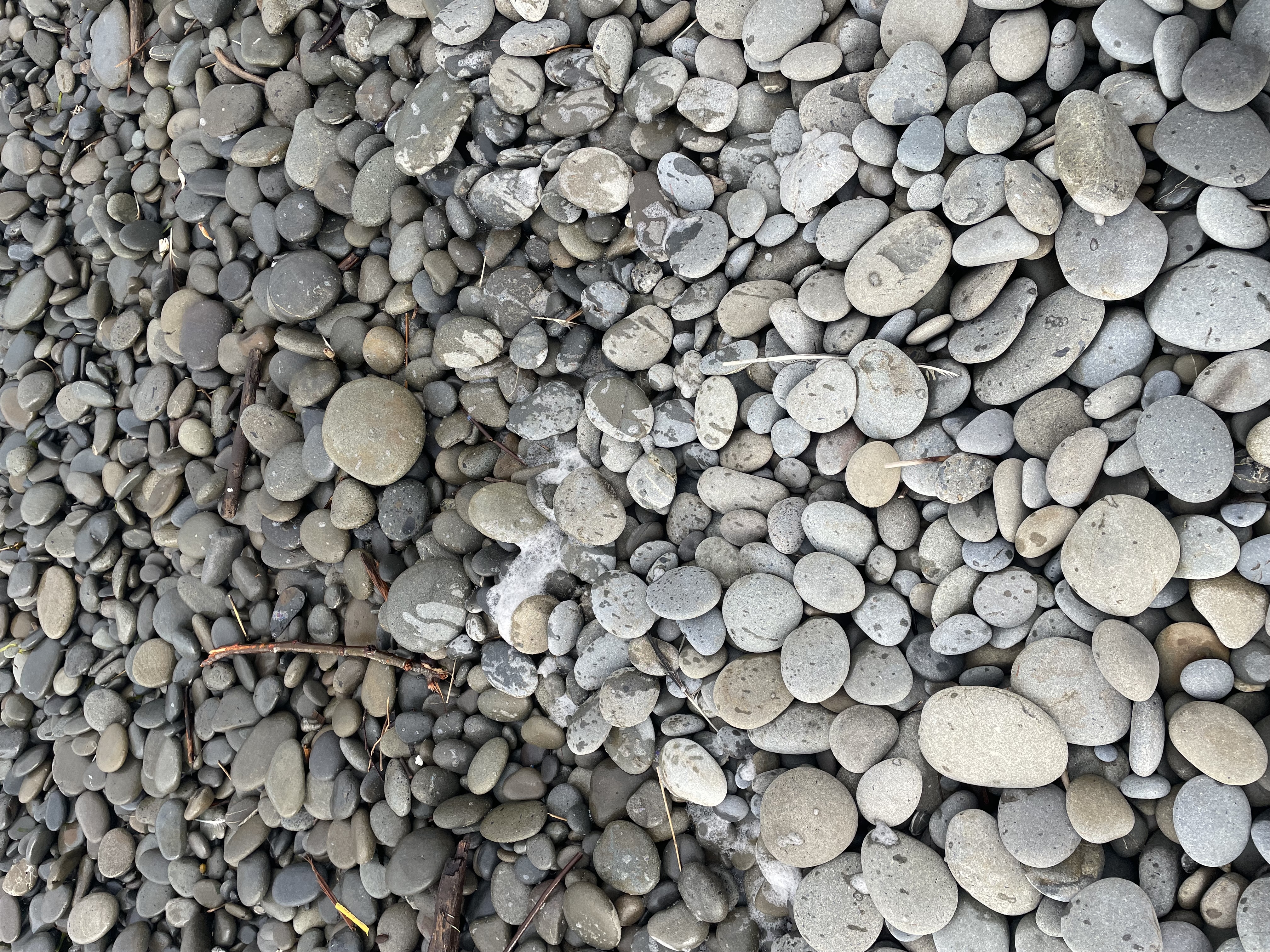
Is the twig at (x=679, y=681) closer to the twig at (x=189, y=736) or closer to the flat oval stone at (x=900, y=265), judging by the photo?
the flat oval stone at (x=900, y=265)

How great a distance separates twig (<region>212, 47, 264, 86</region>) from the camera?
8.81 feet

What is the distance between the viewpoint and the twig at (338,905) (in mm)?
2275

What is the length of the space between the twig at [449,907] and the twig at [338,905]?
0.89 ft

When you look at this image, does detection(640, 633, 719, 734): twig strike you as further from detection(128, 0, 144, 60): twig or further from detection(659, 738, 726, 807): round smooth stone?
detection(128, 0, 144, 60): twig

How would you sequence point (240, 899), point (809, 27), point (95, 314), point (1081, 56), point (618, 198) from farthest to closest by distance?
point (95, 314) < point (240, 899) < point (618, 198) < point (809, 27) < point (1081, 56)

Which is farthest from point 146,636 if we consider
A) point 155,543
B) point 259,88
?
point 259,88

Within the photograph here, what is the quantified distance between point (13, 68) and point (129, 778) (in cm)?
301

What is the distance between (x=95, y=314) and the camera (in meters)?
2.95

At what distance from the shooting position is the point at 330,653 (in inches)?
95.3

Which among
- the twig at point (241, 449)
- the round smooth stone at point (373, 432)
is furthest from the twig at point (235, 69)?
the round smooth stone at point (373, 432)

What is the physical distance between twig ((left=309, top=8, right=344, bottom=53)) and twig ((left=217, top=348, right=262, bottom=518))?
1025mm

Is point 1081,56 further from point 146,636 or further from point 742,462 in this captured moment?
point 146,636

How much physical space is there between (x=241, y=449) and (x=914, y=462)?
6.99ft

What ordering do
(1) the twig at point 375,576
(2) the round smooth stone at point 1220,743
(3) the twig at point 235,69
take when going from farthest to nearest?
(3) the twig at point 235,69
(1) the twig at point 375,576
(2) the round smooth stone at point 1220,743
